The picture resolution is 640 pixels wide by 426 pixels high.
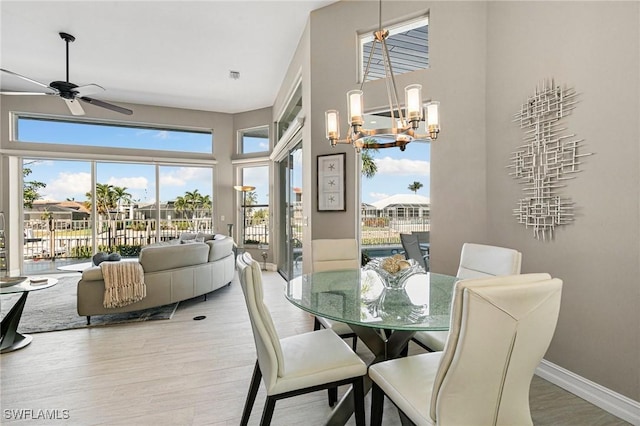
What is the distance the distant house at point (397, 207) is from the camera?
11.1 ft

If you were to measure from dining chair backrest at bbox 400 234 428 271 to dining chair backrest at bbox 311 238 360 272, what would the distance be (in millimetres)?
882

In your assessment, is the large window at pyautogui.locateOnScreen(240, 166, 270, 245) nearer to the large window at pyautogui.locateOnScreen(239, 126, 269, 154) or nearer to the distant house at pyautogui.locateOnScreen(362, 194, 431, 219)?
the large window at pyautogui.locateOnScreen(239, 126, 269, 154)

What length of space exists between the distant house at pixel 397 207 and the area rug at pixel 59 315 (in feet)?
8.75

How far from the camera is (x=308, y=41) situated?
12.3 feet

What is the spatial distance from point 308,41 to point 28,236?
6482 millimetres

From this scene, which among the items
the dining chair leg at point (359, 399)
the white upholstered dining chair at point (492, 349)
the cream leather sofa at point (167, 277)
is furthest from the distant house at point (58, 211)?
the white upholstered dining chair at point (492, 349)

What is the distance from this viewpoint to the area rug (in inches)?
129

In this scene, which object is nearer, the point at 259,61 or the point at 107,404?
the point at 107,404

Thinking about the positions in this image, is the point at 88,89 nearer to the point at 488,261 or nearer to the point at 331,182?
the point at 331,182

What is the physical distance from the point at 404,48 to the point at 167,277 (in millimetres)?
3790

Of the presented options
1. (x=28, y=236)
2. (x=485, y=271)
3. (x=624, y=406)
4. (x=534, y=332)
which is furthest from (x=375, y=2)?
(x=28, y=236)

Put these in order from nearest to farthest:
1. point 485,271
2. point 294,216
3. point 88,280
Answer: point 485,271 < point 88,280 < point 294,216

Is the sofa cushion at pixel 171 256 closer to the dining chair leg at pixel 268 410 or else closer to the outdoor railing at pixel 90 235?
the dining chair leg at pixel 268 410

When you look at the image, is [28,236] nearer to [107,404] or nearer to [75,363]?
[75,363]
